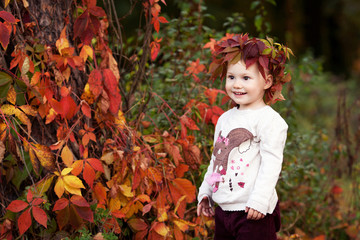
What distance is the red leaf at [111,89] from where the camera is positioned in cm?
251

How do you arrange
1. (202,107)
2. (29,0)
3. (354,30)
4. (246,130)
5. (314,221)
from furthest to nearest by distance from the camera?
(354,30) < (314,221) < (202,107) < (29,0) < (246,130)

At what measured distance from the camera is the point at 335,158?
151 inches

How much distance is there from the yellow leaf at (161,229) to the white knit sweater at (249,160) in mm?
467

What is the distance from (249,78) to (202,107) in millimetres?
879

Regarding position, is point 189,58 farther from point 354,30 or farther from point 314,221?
point 354,30

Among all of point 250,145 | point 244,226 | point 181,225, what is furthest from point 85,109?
point 244,226

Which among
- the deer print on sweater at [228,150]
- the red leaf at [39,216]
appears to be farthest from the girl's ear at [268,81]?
the red leaf at [39,216]

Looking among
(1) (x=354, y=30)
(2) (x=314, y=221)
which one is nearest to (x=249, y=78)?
(2) (x=314, y=221)

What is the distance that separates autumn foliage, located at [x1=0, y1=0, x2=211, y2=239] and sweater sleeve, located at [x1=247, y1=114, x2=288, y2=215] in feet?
2.19

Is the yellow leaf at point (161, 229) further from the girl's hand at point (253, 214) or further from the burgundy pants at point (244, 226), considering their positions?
the girl's hand at point (253, 214)

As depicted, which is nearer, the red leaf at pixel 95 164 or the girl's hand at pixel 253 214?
the girl's hand at pixel 253 214

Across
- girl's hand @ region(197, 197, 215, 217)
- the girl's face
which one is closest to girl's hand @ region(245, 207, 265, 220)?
girl's hand @ region(197, 197, 215, 217)

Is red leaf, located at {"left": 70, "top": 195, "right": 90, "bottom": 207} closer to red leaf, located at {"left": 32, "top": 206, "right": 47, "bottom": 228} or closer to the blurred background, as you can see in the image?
red leaf, located at {"left": 32, "top": 206, "right": 47, "bottom": 228}

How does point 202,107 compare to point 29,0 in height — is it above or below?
below
